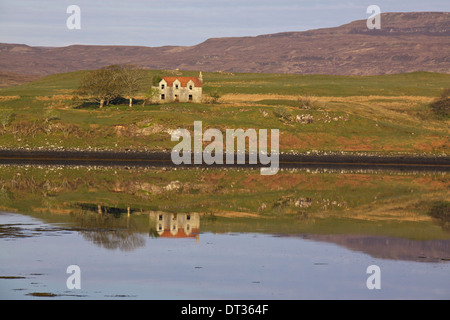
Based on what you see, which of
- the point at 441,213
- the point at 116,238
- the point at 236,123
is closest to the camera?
the point at 116,238

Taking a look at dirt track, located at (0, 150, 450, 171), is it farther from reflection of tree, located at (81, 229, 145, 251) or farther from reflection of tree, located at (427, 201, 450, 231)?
reflection of tree, located at (81, 229, 145, 251)

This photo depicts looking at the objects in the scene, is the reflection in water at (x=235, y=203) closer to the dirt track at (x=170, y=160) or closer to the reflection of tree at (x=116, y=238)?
the reflection of tree at (x=116, y=238)

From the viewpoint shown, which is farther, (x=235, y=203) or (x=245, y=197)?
(x=245, y=197)

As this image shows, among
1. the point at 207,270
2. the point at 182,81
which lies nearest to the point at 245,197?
the point at 207,270

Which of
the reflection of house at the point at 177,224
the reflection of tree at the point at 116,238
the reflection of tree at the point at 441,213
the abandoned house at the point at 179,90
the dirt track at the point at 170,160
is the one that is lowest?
the dirt track at the point at 170,160

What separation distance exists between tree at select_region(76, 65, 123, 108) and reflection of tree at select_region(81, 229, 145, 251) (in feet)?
218

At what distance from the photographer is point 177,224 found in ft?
108

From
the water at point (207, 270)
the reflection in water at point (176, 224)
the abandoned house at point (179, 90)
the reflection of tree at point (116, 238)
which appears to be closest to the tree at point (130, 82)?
the abandoned house at point (179, 90)

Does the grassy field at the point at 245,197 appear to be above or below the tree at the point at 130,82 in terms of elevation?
below

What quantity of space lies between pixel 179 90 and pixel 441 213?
6599 centimetres

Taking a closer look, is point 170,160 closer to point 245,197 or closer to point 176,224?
point 245,197

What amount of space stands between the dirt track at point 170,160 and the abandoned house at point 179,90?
2702 centimetres

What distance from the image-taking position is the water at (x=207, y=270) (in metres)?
20.7
